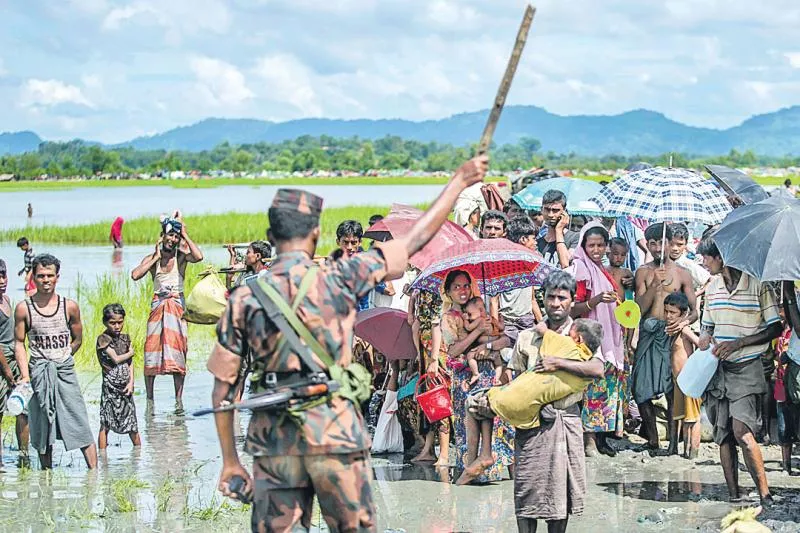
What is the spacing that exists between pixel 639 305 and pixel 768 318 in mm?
1937

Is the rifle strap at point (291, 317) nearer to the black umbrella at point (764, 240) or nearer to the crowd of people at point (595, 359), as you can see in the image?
the crowd of people at point (595, 359)

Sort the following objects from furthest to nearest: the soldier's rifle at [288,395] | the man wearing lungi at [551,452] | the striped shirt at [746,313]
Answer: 1. the striped shirt at [746,313]
2. the man wearing lungi at [551,452]
3. the soldier's rifle at [288,395]

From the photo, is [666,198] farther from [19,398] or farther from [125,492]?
[19,398]

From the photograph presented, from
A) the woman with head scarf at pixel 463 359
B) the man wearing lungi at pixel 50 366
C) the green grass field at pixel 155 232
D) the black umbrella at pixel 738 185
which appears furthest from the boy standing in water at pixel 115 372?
the green grass field at pixel 155 232

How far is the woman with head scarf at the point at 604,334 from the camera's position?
8602mm

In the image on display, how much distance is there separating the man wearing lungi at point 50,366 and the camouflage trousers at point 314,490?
4.09 m

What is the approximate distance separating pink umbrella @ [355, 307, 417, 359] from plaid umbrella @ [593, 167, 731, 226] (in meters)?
1.85

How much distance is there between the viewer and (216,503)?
742 centimetres

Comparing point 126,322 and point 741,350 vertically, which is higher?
point 741,350

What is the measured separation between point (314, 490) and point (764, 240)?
3.48 m

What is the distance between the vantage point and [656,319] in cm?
875

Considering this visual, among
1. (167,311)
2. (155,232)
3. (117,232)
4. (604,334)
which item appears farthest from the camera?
(155,232)

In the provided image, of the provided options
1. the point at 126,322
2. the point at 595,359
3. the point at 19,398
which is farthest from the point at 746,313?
the point at 126,322

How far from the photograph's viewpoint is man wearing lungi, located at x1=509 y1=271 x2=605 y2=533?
6.14 m
